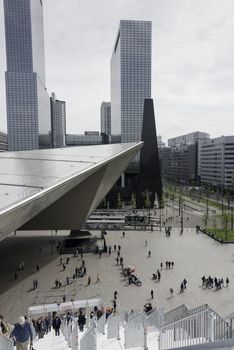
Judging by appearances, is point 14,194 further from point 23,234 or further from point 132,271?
point 23,234

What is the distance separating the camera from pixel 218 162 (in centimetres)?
10281

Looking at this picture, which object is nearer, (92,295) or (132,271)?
(92,295)

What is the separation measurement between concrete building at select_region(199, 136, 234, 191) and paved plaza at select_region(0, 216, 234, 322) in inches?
2514

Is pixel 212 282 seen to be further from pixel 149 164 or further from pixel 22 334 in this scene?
pixel 149 164

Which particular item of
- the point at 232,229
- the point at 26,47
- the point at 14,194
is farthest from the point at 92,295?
the point at 26,47

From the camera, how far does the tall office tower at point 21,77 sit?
113662mm

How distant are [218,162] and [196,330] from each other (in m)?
101

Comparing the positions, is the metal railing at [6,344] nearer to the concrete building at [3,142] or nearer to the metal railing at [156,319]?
the metal railing at [156,319]

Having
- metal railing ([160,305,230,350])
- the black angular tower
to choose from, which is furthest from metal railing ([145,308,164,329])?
the black angular tower

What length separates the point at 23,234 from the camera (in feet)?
128

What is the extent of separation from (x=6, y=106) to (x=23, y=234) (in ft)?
301

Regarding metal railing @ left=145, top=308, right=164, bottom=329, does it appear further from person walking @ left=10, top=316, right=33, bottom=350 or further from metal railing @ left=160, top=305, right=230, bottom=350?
person walking @ left=10, top=316, right=33, bottom=350

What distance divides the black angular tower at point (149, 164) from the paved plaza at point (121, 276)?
29.3m

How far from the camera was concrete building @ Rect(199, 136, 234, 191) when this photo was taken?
3784 inches
